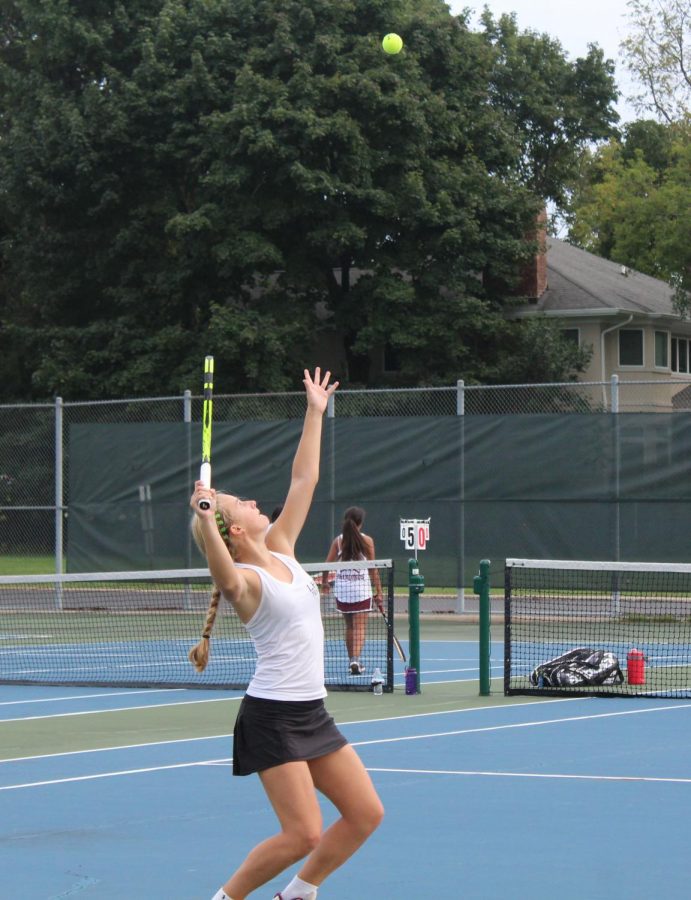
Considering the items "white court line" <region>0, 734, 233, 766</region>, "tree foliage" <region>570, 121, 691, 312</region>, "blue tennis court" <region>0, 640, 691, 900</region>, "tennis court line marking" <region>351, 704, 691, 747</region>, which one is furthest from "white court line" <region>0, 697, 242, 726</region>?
"tree foliage" <region>570, 121, 691, 312</region>

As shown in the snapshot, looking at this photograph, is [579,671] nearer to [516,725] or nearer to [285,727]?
[516,725]

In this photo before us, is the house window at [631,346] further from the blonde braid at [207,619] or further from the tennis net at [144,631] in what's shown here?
the blonde braid at [207,619]

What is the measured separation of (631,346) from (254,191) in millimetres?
14127

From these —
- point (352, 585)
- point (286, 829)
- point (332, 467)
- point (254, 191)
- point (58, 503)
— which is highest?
point (254, 191)

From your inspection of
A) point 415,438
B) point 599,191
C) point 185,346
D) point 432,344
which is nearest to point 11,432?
point 415,438

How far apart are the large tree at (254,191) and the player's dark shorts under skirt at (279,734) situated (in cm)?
2887

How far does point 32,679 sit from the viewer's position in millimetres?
14805

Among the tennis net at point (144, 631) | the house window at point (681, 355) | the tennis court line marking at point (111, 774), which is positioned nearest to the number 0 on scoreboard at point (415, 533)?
the tennis net at point (144, 631)

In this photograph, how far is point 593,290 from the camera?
44406mm

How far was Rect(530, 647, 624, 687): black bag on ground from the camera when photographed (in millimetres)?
13039

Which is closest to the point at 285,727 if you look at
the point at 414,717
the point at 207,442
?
the point at 207,442

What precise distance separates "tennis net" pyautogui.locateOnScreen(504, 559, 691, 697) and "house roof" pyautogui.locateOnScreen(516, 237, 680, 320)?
21.6 meters

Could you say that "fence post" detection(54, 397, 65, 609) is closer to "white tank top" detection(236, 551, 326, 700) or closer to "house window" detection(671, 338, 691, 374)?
"white tank top" detection(236, 551, 326, 700)

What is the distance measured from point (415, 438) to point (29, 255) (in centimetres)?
2081
